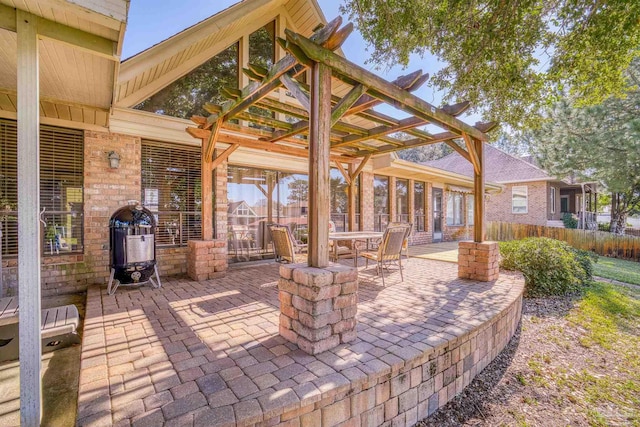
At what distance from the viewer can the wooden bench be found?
107 inches

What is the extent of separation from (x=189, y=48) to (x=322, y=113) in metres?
3.78

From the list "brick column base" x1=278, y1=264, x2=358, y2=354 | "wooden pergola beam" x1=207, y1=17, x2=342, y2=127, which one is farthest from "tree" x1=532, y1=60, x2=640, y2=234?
"brick column base" x1=278, y1=264, x2=358, y2=354

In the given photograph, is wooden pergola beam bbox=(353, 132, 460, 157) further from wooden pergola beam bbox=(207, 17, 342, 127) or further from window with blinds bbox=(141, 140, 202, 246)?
window with blinds bbox=(141, 140, 202, 246)

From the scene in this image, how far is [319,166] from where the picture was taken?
2604 mm

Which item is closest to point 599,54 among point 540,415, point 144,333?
point 540,415

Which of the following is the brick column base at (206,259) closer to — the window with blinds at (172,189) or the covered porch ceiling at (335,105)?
the window with blinds at (172,189)

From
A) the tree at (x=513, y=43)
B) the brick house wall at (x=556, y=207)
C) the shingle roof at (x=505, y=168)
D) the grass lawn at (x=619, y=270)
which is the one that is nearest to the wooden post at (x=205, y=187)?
the tree at (x=513, y=43)

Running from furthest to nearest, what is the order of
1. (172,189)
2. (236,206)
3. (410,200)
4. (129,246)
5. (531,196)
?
(531,196), (410,200), (236,206), (172,189), (129,246)

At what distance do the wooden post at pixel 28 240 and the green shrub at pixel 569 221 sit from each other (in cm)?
2243

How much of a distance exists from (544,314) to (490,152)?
18980 mm

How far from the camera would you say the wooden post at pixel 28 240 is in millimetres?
1773

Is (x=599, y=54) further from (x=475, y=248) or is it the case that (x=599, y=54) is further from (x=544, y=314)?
(x=544, y=314)

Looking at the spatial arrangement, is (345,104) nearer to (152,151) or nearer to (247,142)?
(247,142)

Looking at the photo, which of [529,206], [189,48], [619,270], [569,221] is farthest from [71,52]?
[569,221]
